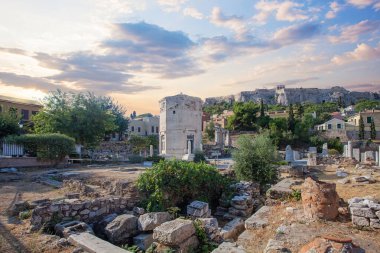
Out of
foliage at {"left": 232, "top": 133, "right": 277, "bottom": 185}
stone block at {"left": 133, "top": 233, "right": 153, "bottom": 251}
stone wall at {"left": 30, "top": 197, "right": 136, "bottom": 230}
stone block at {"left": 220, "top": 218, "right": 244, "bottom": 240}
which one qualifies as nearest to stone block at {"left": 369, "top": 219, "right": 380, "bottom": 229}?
stone block at {"left": 220, "top": 218, "right": 244, "bottom": 240}

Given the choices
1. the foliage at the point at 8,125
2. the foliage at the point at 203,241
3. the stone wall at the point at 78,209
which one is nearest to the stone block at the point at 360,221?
the foliage at the point at 203,241

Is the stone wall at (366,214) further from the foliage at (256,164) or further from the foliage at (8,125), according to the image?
the foliage at (8,125)

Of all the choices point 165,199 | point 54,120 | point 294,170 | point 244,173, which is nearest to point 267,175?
point 244,173

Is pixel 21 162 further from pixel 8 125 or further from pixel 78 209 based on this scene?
pixel 78 209

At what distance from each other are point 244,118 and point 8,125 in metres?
45.0

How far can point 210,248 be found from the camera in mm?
6234

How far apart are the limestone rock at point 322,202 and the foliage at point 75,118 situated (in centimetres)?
2052

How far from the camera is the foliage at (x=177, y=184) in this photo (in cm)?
918

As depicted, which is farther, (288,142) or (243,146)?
(288,142)

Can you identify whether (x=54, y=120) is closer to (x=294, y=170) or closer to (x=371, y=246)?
(x=294, y=170)

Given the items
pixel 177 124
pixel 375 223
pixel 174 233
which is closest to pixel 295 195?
pixel 375 223

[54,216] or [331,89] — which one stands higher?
[331,89]

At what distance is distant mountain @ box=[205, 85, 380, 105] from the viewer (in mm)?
127375

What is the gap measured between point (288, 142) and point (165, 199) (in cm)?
4236
